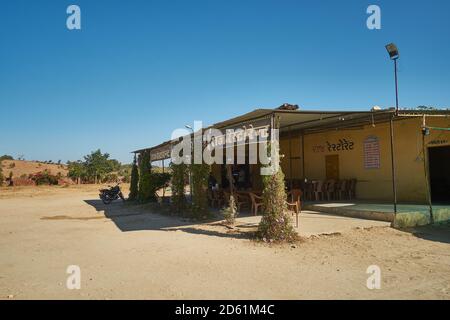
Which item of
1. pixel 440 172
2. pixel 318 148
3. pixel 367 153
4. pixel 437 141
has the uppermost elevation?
pixel 318 148

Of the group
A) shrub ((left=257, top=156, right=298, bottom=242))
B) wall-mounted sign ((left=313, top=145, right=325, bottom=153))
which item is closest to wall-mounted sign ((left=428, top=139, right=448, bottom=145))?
wall-mounted sign ((left=313, top=145, right=325, bottom=153))

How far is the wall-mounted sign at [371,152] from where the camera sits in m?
12.1

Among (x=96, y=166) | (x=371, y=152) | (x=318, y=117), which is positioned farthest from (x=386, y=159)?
(x=96, y=166)

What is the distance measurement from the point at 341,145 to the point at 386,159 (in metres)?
2.07

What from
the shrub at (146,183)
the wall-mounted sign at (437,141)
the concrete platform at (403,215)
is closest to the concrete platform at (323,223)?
the concrete platform at (403,215)

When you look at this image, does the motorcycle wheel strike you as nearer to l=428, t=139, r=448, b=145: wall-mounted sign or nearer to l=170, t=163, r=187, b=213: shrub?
l=170, t=163, r=187, b=213: shrub

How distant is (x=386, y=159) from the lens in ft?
38.6

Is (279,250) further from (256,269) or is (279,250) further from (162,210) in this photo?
(162,210)

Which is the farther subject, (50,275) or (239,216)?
(239,216)

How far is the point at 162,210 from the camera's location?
12789 mm

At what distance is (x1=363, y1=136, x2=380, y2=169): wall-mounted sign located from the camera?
12141 mm

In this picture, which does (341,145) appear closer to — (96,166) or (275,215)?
(275,215)
